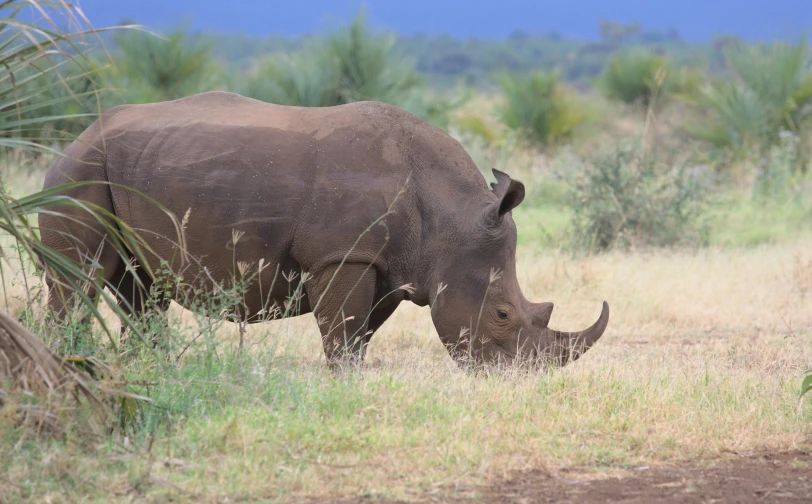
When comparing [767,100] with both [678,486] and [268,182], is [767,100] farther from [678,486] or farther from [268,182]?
[678,486]

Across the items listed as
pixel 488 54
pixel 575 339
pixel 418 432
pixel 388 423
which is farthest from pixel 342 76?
pixel 488 54

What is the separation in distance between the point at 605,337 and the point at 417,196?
2.51 metres

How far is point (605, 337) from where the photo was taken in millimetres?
7840

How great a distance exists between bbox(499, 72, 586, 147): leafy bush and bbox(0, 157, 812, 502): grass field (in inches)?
509

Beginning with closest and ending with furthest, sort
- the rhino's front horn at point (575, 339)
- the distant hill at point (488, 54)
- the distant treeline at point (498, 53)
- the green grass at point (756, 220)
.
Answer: the rhino's front horn at point (575, 339)
the green grass at point (756, 220)
the distant treeline at point (498, 53)
the distant hill at point (488, 54)

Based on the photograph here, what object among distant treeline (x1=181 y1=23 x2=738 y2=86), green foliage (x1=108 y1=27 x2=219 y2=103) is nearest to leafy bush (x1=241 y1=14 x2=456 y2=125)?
green foliage (x1=108 y1=27 x2=219 y2=103)

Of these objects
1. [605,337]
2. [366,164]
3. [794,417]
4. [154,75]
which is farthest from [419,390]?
[154,75]

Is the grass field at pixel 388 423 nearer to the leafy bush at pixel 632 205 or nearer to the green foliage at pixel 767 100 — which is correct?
the leafy bush at pixel 632 205

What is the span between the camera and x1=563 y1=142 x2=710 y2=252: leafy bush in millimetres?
11367

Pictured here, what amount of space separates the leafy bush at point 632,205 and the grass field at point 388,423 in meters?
4.18

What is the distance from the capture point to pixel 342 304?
5812mm

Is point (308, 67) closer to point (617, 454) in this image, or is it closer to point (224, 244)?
point (224, 244)

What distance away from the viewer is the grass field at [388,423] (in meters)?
3.92

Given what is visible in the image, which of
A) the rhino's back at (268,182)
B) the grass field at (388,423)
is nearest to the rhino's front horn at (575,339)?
the grass field at (388,423)
